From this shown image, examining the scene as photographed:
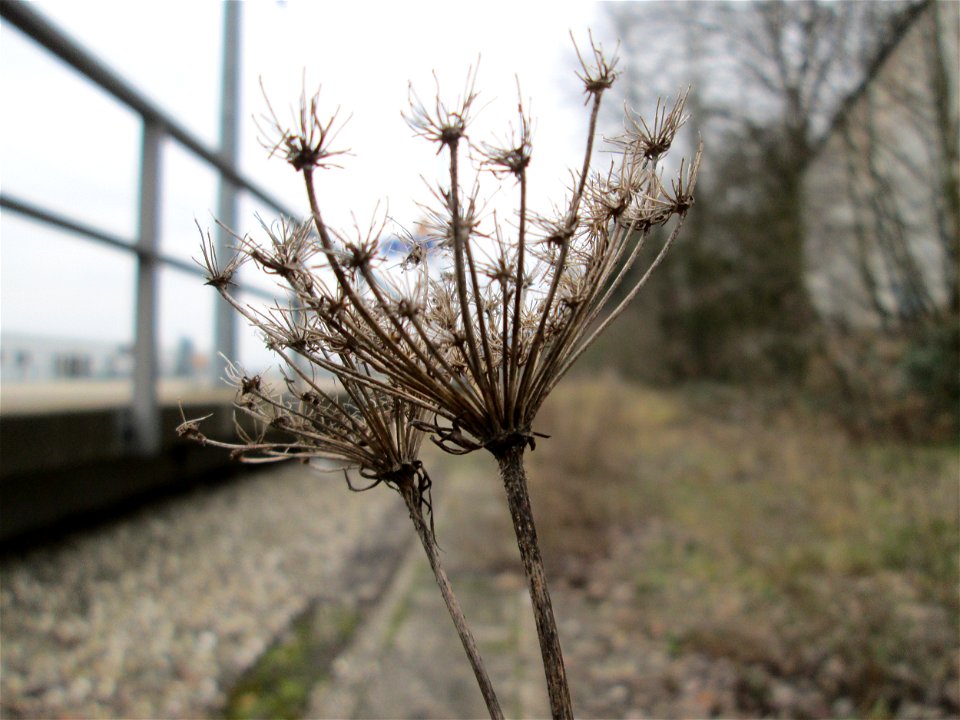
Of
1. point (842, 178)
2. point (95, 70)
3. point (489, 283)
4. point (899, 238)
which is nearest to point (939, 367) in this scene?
point (899, 238)

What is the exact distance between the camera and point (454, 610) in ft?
2.77

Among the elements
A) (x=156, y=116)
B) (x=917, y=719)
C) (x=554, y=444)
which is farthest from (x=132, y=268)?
(x=917, y=719)

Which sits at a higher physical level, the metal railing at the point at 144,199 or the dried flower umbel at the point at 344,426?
the metal railing at the point at 144,199

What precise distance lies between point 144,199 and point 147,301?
1.99 feet

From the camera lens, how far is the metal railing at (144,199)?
3.16 m

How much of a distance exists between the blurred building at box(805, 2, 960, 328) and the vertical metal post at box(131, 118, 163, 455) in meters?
7.55

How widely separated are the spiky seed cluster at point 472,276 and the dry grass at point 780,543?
294 cm

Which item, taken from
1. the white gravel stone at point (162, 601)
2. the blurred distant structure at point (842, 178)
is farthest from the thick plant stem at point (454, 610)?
the blurred distant structure at point (842, 178)

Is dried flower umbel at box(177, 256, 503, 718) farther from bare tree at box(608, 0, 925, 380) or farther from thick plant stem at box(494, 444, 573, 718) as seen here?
bare tree at box(608, 0, 925, 380)

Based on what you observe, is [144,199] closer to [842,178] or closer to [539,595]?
[539,595]

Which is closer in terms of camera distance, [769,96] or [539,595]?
[539,595]

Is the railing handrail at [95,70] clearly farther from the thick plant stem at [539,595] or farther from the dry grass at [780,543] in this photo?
the dry grass at [780,543]

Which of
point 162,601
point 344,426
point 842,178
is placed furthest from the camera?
point 842,178

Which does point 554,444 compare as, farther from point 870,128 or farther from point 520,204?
point 520,204
